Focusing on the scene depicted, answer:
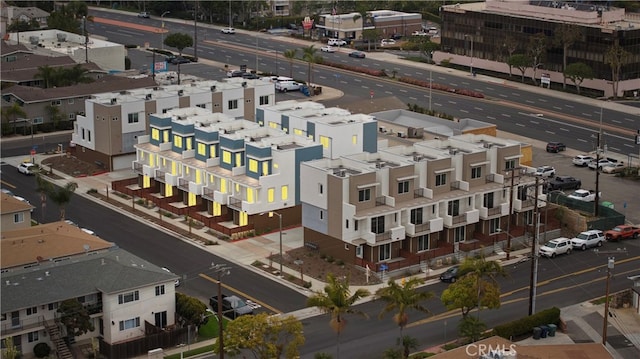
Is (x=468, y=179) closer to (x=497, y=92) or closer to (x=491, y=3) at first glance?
(x=497, y=92)

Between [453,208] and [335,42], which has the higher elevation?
[335,42]

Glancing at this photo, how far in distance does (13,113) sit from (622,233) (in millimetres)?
68759

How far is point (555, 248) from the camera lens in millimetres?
87250

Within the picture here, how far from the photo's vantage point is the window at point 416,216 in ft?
283

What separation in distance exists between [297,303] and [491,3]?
97.7 meters

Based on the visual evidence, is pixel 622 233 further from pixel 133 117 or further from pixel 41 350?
pixel 133 117

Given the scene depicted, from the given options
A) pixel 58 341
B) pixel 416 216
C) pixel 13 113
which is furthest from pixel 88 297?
pixel 13 113

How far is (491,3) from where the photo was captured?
16600 centimetres

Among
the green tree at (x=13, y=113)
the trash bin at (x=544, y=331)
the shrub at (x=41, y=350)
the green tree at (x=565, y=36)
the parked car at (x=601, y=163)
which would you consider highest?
the green tree at (x=565, y=36)

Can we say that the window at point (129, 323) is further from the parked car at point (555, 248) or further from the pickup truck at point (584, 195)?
the pickup truck at point (584, 195)

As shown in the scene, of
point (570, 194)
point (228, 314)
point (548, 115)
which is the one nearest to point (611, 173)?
point (570, 194)

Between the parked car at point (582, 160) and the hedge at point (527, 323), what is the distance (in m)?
43.4

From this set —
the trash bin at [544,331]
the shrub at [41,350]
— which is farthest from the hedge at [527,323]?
the shrub at [41,350]

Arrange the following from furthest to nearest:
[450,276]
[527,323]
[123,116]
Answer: [123,116]
[450,276]
[527,323]
